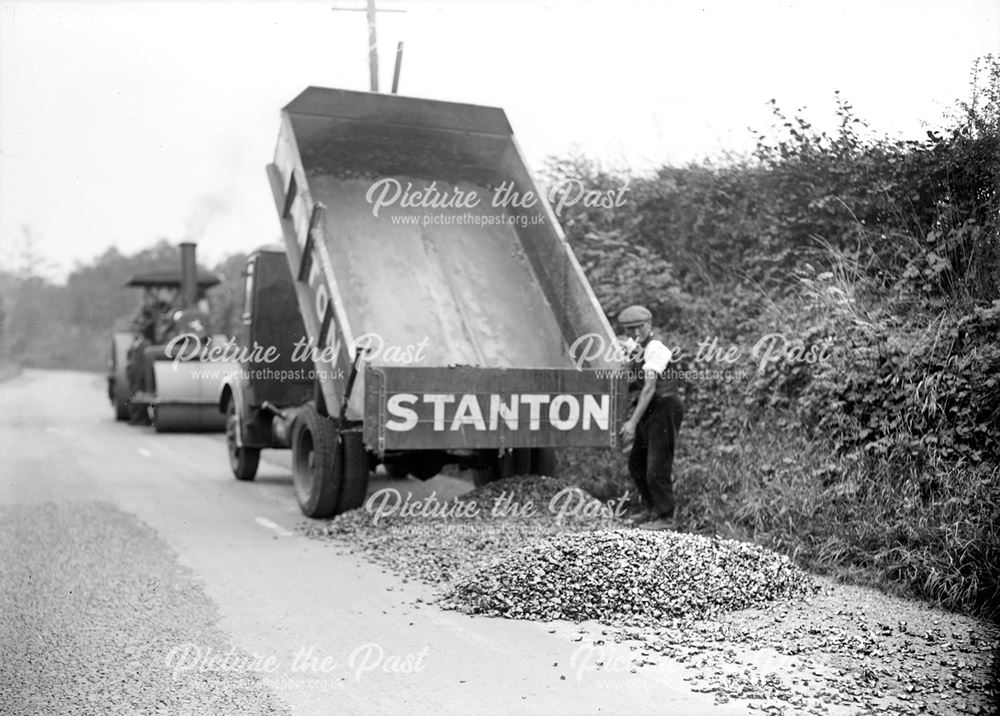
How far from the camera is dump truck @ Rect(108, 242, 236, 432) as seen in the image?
687 inches

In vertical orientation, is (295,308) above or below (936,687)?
above

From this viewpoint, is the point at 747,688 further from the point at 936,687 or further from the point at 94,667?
the point at 94,667

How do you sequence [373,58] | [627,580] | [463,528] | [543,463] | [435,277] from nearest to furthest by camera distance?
1. [627,580]
2. [463,528]
3. [543,463]
4. [435,277]
5. [373,58]

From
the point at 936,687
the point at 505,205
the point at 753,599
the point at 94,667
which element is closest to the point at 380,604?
the point at 94,667

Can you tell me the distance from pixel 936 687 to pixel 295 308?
7.74 m

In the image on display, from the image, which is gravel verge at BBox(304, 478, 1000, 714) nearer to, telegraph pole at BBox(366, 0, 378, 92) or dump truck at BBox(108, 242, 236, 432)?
telegraph pole at BBox(366, 0, 378, 92)

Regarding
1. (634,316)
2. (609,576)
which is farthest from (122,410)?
(609,576)

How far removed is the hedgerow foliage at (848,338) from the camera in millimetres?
6141

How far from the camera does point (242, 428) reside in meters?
10.9

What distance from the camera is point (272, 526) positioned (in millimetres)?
8336

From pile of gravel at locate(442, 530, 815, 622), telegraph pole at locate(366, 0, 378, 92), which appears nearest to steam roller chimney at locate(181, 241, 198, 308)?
telegraph pole at locate(366, 0, 378, 92)

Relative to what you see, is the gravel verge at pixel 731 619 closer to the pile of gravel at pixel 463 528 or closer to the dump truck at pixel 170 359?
the pile of gravel at pixel 463 528

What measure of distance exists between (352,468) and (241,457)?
3389mm

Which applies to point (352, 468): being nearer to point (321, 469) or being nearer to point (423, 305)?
point (321, 469)
